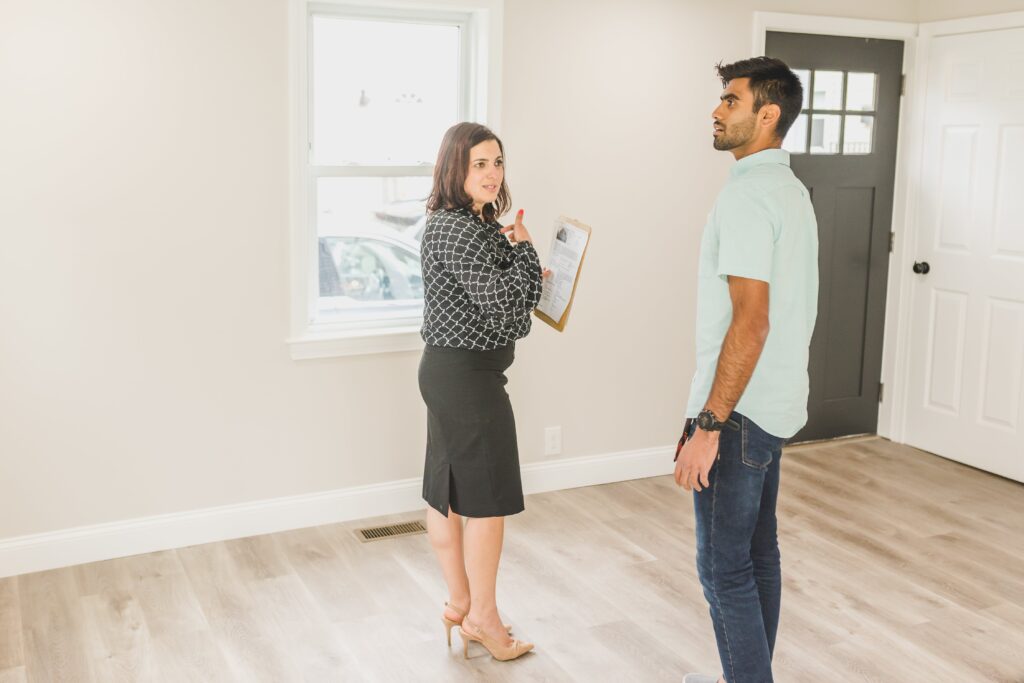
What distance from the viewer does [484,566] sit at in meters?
2.93

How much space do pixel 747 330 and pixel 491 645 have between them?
131 centimetres

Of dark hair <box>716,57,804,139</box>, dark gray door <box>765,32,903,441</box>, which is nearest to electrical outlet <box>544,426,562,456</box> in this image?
dark gray door <box>765,32,903,441</box>

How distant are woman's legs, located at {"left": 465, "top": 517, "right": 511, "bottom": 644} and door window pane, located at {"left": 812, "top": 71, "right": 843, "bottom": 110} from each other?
9.56 feet

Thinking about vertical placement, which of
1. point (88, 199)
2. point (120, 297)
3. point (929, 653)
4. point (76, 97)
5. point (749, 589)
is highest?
point (76, 97)

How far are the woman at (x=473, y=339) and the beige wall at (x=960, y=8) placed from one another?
288 centimetres

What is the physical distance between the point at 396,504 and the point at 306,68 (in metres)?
1.72

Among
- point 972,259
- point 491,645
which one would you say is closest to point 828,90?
point 972,259

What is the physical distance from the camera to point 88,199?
11.4ft

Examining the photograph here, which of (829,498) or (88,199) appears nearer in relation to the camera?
(88,199)

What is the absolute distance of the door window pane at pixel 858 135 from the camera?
4.95 metres

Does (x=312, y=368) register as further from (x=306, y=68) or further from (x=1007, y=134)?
(x=1007, y=134)

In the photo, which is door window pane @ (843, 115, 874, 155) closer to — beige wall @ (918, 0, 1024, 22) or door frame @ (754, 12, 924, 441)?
door frame @ (754, 12, 924, 441)

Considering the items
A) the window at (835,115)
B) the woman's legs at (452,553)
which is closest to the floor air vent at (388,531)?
the woman's legs at (452,553)

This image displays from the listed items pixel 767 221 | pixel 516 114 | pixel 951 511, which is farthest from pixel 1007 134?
pixel 767 221
